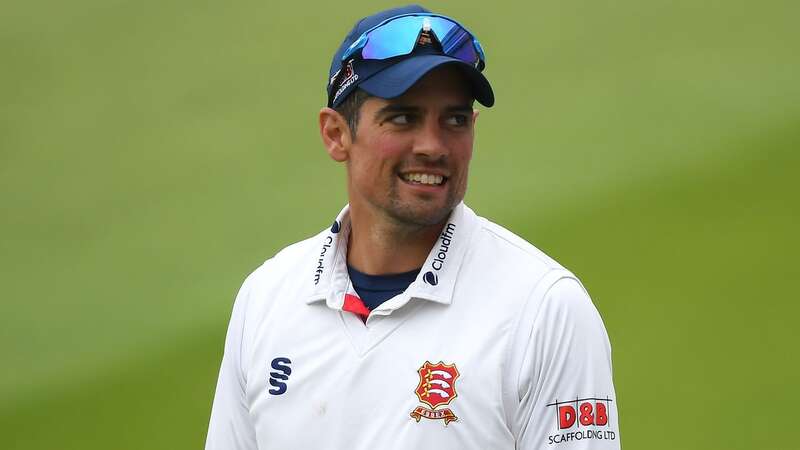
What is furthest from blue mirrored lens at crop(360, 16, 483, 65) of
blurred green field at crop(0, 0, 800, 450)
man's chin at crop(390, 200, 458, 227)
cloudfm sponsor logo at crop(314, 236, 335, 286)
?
blurred green field at crop(0, 0, 800, 450)

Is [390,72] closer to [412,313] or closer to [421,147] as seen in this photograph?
[421,147]

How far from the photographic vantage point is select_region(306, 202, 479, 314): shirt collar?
2.30 metres

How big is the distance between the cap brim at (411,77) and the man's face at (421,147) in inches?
1.0

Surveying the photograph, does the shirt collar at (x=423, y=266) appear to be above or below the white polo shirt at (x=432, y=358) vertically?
above

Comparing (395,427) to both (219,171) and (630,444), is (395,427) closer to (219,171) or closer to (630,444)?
(630,444)

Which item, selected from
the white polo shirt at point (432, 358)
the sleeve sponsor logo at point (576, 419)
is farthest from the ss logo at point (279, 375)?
the sleeve sponsor logo at point (576, 419)

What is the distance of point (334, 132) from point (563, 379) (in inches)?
26.7

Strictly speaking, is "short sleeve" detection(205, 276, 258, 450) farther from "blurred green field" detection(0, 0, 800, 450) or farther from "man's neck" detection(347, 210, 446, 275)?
"blurred green field" detection(0, 0, 800, 450)

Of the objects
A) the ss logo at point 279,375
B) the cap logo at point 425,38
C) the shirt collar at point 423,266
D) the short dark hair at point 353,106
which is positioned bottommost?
the ss logo at point 279,375

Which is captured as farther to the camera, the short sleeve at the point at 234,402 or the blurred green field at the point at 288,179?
the blurred green field at the point at 288,179

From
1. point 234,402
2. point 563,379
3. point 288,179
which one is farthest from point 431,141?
point 288,179

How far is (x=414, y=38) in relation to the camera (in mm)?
2289

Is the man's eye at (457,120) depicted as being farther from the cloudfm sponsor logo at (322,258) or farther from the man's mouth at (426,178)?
the cloudfm sponsor logo at (322,258)

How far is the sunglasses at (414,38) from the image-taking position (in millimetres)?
2285
